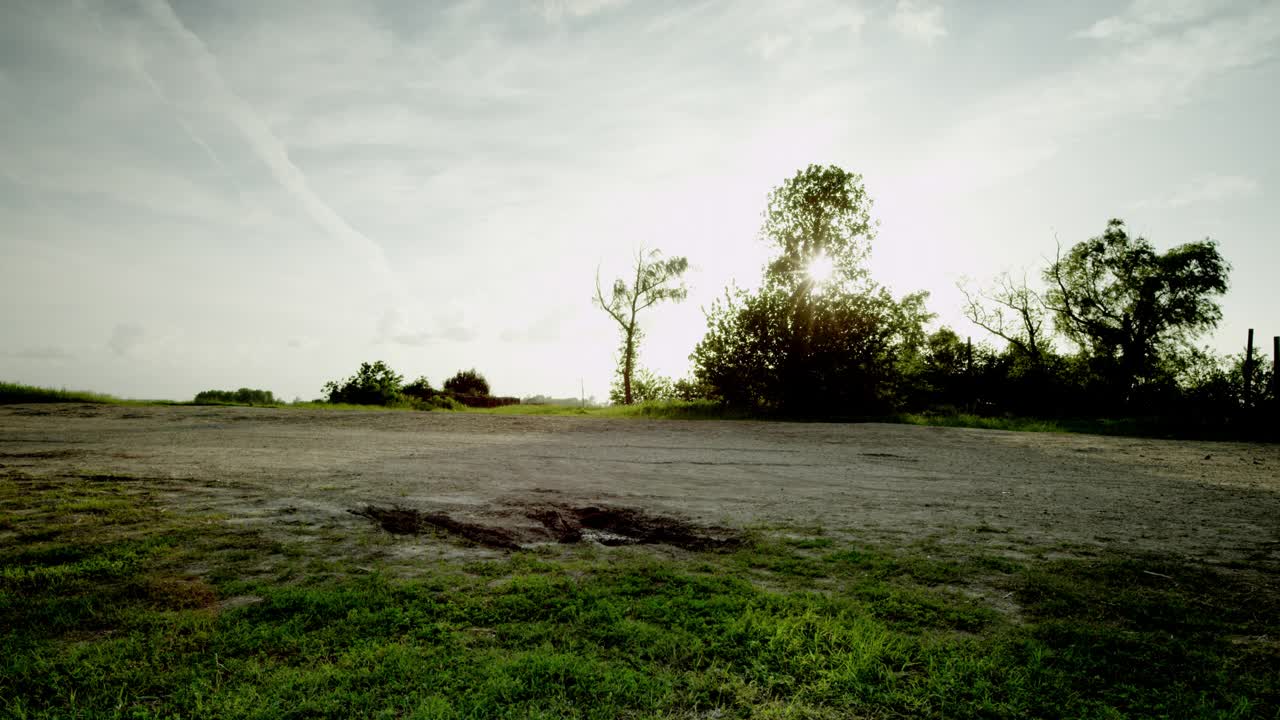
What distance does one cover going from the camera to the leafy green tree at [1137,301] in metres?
34.7

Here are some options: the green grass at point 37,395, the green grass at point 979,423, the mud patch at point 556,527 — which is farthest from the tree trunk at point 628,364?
the mud patch at point 556,527

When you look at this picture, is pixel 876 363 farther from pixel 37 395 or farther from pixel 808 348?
pixel 37 395

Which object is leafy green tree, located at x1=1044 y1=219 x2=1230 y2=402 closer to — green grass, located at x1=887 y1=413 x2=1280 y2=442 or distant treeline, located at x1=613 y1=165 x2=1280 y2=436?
distant treeline, located at x1=613 y1=165 x2=1280 y2=436

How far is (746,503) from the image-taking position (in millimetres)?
5348

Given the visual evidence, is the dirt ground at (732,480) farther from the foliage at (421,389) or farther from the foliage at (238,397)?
the foliage at (421,389)

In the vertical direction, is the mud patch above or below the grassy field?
below

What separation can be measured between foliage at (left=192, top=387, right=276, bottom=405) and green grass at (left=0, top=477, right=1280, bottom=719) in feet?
62.2

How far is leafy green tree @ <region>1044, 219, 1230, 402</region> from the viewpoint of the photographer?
→ 34.7 m

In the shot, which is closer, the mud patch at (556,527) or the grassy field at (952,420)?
the mud patch at (556,527)

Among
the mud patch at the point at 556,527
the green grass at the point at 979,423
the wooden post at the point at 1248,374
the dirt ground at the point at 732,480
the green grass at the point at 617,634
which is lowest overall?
the green grass at the point at 617,634

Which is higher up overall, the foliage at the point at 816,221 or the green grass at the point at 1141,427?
the foliage at the point at 816,221

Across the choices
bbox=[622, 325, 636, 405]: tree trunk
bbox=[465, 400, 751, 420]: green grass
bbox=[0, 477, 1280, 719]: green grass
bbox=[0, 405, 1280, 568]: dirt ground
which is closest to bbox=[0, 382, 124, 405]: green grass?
bbox=[0, 405, 1280, 568]: dirt ground

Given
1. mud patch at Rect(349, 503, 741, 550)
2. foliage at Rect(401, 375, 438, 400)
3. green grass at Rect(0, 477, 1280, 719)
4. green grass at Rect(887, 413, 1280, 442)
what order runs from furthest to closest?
foliage at Rect(401, 375, 438, 400)
green grass at Rect(887, 413, 1280, 442)
mud patch at Rect(349, 503, 741, 550)
green grass at Rect(0, 477, 1280, 719)

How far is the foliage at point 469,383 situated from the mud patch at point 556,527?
130 feet
